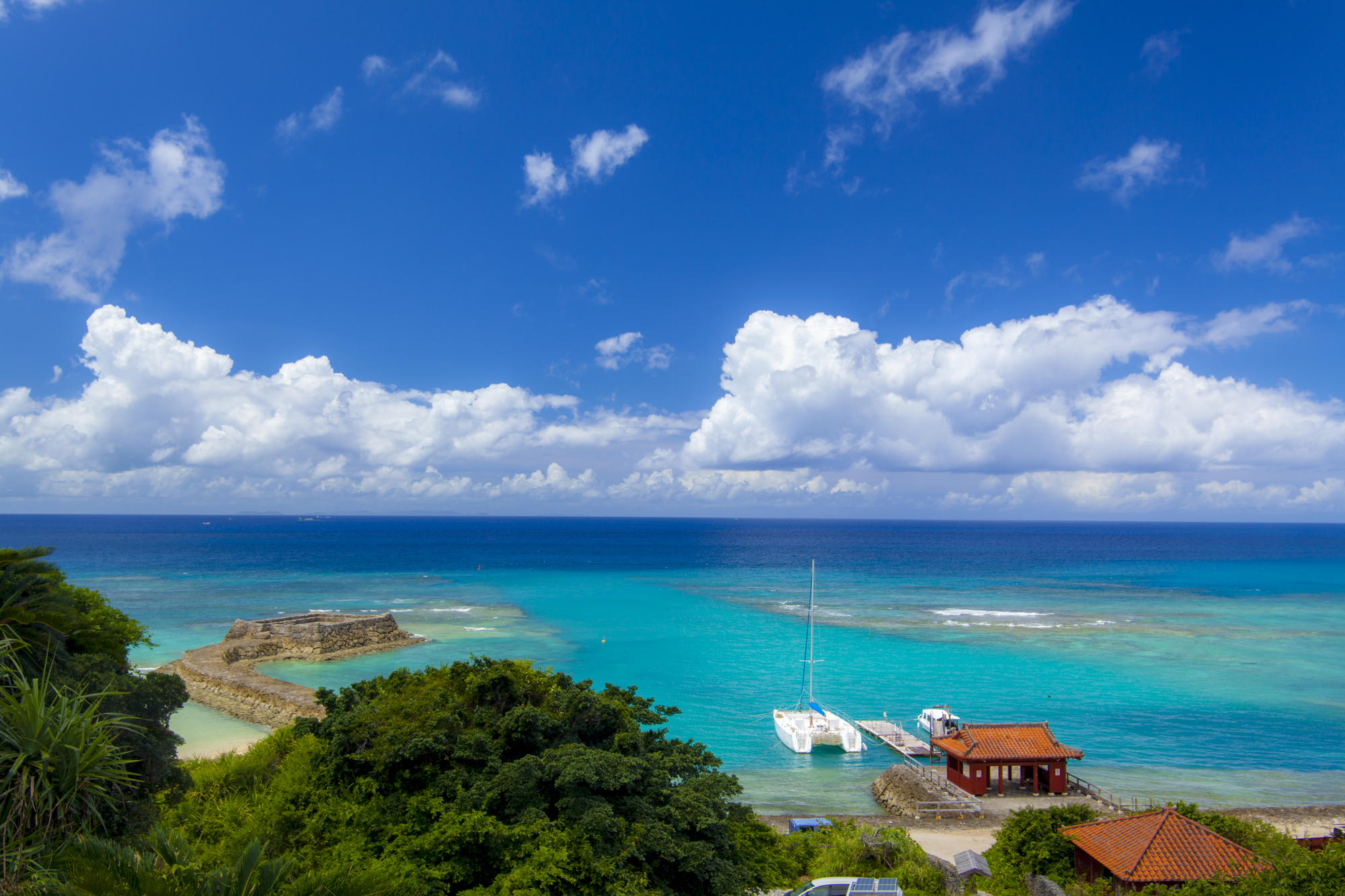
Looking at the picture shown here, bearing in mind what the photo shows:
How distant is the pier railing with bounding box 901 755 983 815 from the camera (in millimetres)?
24531

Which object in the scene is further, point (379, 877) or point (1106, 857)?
point (1106, 857)

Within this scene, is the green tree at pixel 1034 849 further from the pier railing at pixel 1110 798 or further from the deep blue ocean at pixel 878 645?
the deep blue ocean at pixel 878 645

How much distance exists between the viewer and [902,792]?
85.5ft

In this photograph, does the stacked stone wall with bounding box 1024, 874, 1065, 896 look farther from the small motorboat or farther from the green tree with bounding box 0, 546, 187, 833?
the green tree with bounding box 0, 546, 187, 833

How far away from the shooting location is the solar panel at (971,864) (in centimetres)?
1786

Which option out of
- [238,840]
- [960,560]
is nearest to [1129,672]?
[238,840]

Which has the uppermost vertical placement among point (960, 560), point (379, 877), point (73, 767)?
point (73, 767)

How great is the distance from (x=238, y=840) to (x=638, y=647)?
40.8 metres

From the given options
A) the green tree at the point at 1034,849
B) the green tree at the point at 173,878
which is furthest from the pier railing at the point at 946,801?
the green tree at the point at 173,878

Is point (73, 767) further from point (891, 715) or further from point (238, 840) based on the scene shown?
point (891, 715)

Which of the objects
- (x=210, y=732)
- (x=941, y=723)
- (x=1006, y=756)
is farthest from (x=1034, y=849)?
(x=210, y=732)

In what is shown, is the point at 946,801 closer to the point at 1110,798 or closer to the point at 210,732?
the point at 1110,798

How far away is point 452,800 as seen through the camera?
12469 mm

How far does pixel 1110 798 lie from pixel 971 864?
1175 centimetres
